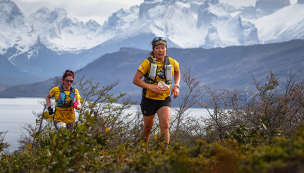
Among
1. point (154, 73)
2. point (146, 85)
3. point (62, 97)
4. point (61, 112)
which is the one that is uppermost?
point (154, 73)

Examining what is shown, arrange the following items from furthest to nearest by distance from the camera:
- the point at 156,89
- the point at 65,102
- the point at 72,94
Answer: the point at 72,94, the point at 65,102, the point at 156,89

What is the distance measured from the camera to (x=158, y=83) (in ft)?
15.5

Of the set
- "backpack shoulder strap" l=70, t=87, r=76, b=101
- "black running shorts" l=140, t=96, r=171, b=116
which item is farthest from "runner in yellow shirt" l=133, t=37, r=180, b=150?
"backpack shoulder strap" l=70, t=87, r=76, b=101

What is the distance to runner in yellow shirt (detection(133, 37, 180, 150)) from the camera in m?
4.71

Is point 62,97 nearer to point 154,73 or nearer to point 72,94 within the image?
point 72,94

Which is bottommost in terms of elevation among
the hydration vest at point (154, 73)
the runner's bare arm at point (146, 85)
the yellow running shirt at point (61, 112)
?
the yellow running shirt at point (61, 112)

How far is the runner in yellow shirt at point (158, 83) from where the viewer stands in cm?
471

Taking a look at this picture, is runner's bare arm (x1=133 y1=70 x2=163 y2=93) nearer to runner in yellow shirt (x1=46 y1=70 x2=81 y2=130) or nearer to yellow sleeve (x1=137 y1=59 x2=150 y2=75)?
yellow sleeve (x1=137 y1=59 x2=150 y2=75)

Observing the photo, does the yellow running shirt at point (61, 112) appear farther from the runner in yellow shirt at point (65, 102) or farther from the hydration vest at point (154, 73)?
the hydration vest at point (154, 73)

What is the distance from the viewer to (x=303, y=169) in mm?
1679

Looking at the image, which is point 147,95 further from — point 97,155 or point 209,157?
point 209,157

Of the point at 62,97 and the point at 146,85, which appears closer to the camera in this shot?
the point at 146,85

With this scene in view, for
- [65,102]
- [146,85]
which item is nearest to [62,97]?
[65,102]

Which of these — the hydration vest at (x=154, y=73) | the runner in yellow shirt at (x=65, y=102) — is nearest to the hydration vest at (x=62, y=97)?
the runner in yellow shirt at (x=65, y=102)
